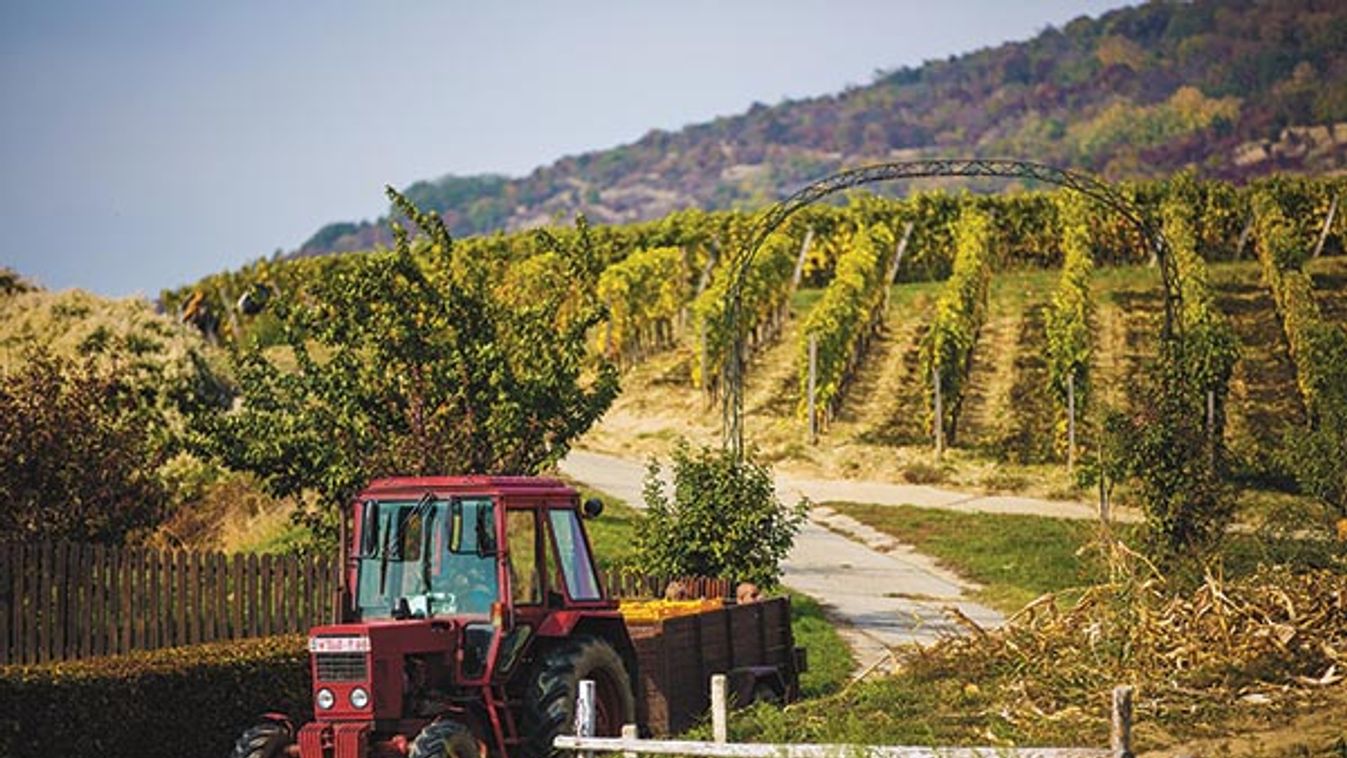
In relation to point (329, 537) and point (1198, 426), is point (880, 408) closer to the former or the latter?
point (1198, 426)

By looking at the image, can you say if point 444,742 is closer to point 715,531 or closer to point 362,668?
point 362,668

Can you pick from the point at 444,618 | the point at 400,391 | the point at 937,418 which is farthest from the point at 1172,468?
the point at 937,418

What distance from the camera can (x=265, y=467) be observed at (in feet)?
75.6

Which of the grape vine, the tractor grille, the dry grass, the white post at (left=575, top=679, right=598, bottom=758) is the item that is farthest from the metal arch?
the tractor grille

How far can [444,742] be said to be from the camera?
1322 cm

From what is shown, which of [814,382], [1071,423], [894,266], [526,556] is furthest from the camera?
[894,266]

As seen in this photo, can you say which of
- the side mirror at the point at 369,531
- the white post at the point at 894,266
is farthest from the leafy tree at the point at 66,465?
the white post at the point at 894,266

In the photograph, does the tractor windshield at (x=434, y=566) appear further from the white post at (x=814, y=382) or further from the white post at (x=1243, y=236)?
the white post at (x=1243, y=236)

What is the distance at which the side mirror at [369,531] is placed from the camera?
14.8 metres

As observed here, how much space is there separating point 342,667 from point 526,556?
7.26ft

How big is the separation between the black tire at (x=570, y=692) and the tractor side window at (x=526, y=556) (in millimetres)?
479

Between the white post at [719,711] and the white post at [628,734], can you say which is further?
the white post at [719,711]

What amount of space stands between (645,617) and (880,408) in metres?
32.1

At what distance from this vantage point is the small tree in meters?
23.8
